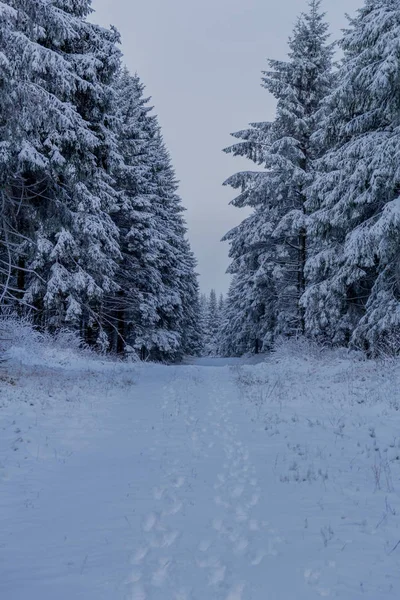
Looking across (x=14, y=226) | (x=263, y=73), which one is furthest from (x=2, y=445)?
(x=263, y=73)

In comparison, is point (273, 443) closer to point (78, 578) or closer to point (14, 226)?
point (78, 578)

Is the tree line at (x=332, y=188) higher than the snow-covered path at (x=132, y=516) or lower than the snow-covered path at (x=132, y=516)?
higher

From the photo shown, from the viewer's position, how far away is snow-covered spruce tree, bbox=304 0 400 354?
443 inches

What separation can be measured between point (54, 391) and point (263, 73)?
56.5 feet

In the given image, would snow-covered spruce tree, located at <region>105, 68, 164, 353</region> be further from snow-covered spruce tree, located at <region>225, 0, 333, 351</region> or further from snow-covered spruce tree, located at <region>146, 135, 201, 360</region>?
snow-covered spruce tree, located at <region>225, 0, 333, 351</region>

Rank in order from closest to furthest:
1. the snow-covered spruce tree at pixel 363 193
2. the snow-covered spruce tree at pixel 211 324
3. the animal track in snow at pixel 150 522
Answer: the animal track in snow at pixel 150 522
the snow-covered spruce tree at pixel 363 193
the snow-covered spruce tree at pixel 211 324

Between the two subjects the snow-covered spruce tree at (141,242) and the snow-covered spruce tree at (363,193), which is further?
the snow-covered spruce tree at (141,242)

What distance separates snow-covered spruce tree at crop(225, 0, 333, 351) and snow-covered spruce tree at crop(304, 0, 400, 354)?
2670 mm

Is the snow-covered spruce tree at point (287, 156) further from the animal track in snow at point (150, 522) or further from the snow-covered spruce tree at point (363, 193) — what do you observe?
the animal track in snow at point (150, 522)

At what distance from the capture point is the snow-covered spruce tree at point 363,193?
1126cm

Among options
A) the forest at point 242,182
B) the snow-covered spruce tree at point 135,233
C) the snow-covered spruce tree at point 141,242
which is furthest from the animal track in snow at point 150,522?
the snow-covered spruce tree at point 135,233

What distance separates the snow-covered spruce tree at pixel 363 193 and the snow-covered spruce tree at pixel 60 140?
25.7 feet

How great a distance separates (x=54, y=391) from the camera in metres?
9.58

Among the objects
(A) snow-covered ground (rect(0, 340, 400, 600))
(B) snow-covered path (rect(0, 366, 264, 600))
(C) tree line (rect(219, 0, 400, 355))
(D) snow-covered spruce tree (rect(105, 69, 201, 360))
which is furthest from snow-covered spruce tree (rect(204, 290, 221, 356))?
(B) snow-covered path (rect(0, 366, 264, 600))
